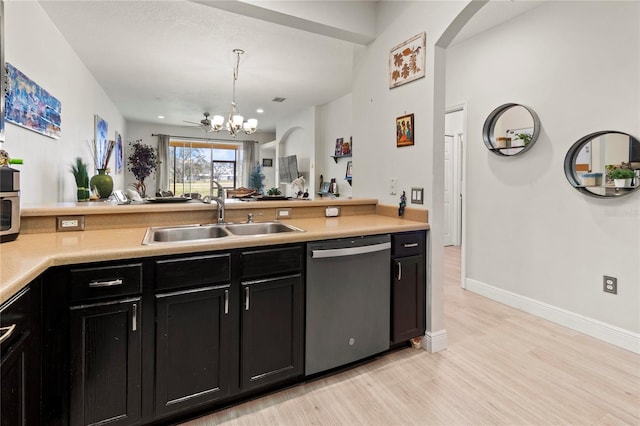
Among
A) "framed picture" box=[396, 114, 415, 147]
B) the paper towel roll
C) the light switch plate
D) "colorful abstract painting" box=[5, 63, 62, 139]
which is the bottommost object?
the paper towel roll

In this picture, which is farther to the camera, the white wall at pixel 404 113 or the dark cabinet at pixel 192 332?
the white wall at pixel 404 113

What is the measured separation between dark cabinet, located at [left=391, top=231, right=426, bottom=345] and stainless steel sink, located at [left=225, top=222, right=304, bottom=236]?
0.76 metres

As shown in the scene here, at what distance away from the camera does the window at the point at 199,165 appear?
9.39 meters

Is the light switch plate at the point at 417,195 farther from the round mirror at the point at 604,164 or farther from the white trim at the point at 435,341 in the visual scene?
the round mirror at the point at 604,164

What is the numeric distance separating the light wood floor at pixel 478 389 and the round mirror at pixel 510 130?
1.69 m

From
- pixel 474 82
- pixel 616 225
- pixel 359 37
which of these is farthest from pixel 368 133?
pixel 616 225

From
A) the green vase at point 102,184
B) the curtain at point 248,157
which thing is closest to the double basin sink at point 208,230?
the green vase at point 102,184

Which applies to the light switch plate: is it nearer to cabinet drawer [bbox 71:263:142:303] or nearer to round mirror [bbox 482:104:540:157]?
round mirror [bbox 482:104:540:157]

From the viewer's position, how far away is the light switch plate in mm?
2387

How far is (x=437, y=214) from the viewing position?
2334 millimetres

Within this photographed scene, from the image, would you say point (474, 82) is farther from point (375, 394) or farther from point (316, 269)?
point (375, 394)

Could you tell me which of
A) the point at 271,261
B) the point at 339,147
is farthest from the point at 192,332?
the point at 339,147

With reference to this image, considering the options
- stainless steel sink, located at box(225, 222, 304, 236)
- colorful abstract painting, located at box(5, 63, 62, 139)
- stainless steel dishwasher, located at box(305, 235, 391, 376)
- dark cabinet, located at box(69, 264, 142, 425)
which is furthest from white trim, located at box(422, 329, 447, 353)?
colorful abstract painting, located at box(5, 63, 62, 139)

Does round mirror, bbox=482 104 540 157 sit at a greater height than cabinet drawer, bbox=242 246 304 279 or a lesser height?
greater
